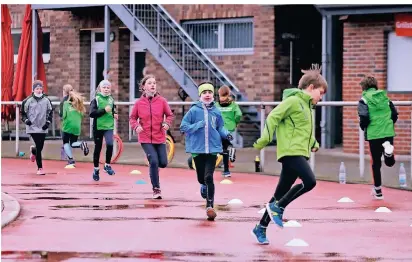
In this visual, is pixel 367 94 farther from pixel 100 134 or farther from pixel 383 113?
pixel 100 134

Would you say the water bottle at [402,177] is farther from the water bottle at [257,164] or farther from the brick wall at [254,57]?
the brick wall at [254,57]

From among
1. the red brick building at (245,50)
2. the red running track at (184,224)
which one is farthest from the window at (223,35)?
the red running track at (184,224)

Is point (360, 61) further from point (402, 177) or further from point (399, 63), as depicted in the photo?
point (402, 177)

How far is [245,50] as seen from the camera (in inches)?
1006

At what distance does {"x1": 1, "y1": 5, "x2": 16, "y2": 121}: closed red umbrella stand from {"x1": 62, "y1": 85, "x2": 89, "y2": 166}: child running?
14.5ft

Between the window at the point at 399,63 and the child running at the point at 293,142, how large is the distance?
11694 mm

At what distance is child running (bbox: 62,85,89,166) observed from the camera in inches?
779

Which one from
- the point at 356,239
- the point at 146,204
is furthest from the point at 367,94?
the point at 356,239

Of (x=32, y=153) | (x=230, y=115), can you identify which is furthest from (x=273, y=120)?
(x=32, y=153)

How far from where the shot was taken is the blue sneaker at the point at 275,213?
10.3 m

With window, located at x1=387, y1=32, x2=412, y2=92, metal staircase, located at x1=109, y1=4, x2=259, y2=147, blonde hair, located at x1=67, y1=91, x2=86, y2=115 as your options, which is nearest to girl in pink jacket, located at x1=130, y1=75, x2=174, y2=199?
blonde hair, located at x1=67, y1=91, x2=86, y2=115

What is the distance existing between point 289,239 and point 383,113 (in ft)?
14.7
